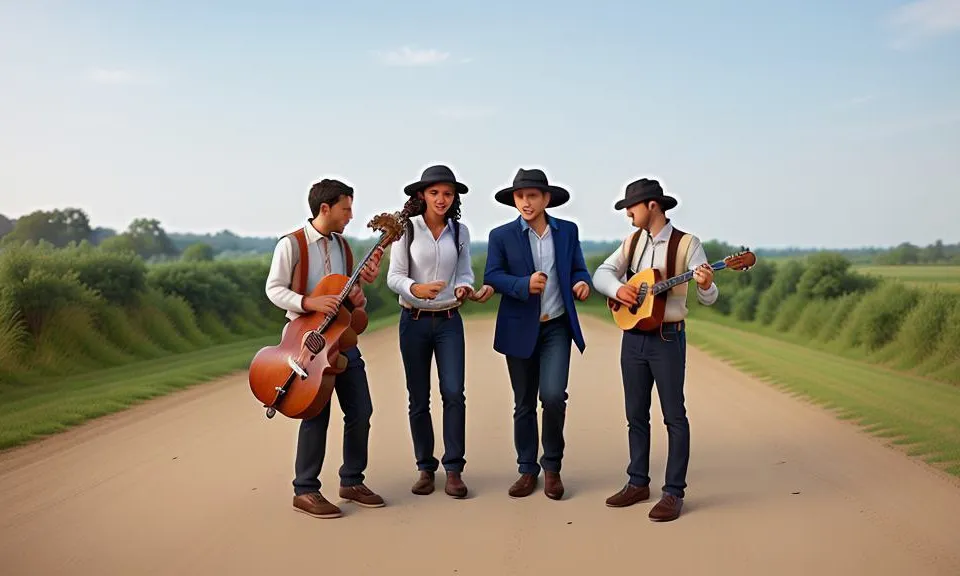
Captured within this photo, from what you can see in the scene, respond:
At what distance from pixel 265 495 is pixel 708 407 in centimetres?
605

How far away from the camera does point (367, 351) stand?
19297 millimetres

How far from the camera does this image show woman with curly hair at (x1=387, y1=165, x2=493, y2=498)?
25.1 feet

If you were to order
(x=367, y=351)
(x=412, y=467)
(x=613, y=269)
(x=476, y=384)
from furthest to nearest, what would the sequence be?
(x=367, y=351), (x=476, y=384), (x=412, y=467), (x=613, y=269)

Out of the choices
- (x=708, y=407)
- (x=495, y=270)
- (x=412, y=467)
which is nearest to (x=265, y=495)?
(x=412, y=467)

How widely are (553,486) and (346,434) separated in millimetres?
1587

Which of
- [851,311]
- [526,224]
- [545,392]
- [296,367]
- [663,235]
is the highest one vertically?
[526,224]

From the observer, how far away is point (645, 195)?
7.38 metres

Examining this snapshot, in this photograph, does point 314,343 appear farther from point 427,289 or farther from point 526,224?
point 526,224

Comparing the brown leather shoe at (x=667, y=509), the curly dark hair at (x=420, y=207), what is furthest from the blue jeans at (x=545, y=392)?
the curly dark hair at (x=420, y=207)

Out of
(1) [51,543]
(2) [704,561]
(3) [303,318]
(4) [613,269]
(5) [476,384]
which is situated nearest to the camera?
(2) [704,561]

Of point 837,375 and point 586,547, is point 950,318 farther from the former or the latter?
point 586,547

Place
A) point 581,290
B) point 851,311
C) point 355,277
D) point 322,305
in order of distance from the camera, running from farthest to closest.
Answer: point 851,311, point 581,290, point 355,277, point 322,305

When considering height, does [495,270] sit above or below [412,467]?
above

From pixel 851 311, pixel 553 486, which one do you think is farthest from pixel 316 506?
pixel 851 311
